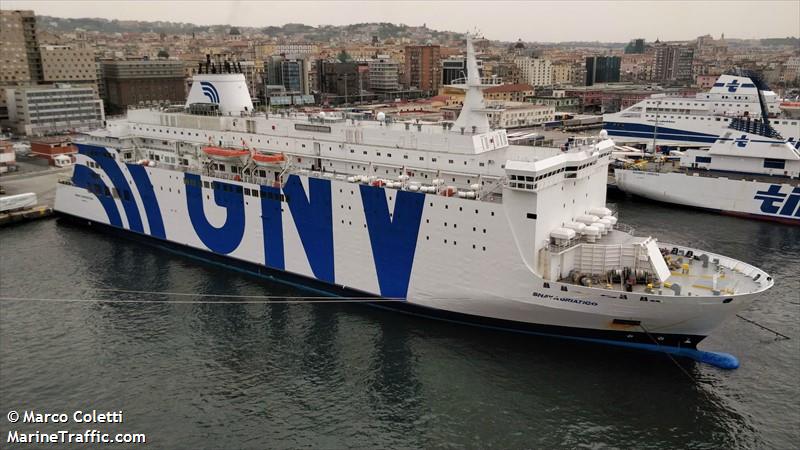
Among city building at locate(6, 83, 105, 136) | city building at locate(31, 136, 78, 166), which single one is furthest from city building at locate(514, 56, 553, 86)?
city building at locate(31, 136, 78, 166)

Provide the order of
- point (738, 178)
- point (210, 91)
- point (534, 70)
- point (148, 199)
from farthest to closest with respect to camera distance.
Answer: point (534, 70)
point (738, 178)
point (210, 91)
point (148, 199)

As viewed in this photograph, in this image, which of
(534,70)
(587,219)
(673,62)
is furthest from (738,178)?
(673,62)

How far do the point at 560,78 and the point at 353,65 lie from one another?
3854 cm

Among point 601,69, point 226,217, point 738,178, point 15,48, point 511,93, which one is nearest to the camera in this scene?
point 226,217

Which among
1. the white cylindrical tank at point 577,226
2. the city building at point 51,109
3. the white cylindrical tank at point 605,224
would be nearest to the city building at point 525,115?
the city building at point 51,109

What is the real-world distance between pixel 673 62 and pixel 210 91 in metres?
115

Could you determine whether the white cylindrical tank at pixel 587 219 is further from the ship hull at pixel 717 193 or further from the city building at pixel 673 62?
the city building at pixel 673 62

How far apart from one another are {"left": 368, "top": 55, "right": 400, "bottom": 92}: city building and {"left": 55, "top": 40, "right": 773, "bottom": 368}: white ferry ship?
196 ft

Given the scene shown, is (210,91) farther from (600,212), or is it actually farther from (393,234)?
(600,212)

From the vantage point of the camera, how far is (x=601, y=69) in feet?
332

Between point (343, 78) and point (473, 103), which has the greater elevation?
point (343, 78)

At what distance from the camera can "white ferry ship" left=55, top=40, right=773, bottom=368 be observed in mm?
13305

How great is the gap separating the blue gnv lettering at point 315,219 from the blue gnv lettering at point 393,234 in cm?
145

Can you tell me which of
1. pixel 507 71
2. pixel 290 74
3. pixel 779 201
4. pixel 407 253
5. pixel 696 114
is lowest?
pixel 779 201
